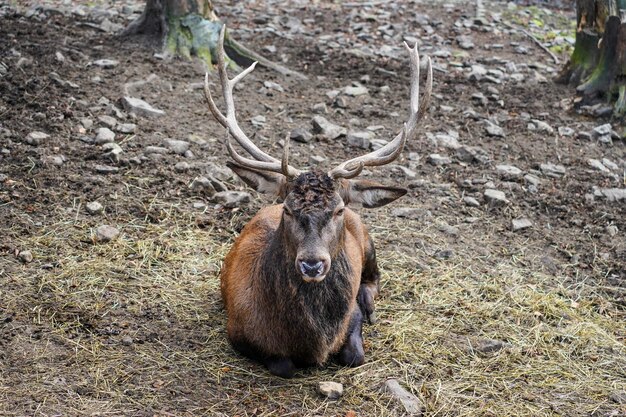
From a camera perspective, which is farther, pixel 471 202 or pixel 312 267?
pixel 471 202

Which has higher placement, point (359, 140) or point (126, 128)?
point (126, 128)

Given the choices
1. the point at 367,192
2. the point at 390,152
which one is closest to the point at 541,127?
the point at 390,152

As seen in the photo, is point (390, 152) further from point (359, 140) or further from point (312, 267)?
point (359, 140)

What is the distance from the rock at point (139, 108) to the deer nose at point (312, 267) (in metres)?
4.35

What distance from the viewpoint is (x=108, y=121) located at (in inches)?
336

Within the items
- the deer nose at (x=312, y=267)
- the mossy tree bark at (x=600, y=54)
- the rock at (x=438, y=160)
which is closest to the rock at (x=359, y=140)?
the rock at (x=438, y=160)

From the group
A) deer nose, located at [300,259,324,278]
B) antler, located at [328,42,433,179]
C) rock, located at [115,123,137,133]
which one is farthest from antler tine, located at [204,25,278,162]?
rock, located at [115,123,137,133]

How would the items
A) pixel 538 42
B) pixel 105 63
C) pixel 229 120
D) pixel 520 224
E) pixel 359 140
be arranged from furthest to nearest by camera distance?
pixel 538 42 → pixel 105 63 → pixel 359 140 → pixel 520 224 → pixel 229 120

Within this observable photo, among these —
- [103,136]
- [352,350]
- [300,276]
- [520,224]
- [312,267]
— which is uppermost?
[312,267]

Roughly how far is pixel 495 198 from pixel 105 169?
3.65 metres

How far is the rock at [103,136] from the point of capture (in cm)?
820

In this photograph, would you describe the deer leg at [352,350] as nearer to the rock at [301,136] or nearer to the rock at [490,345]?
the rock at [490,345]

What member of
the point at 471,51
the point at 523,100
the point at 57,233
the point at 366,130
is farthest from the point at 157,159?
the point at 471,51

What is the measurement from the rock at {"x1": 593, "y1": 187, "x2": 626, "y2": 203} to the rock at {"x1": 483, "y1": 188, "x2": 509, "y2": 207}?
1000 mm
